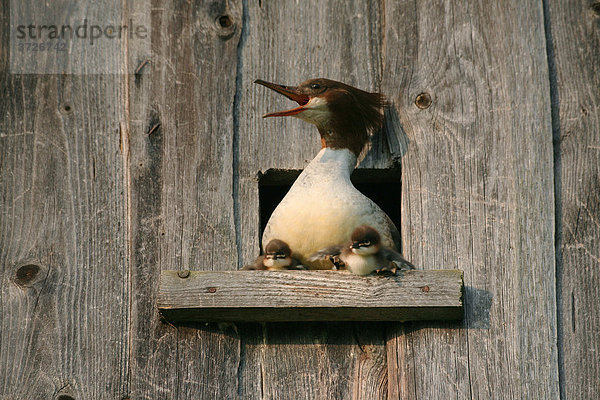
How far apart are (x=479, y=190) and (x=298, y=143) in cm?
79

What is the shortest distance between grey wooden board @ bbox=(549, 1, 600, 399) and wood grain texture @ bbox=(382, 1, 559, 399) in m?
0.06

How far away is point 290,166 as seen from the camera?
3.98m

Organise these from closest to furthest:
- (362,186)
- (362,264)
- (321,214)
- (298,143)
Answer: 1. (362,264)
2. (321,214)
3. (298,143)
4. (362,186)

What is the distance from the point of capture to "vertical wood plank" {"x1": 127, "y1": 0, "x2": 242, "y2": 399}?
3.62 m

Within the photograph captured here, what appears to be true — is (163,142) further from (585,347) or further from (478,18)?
(585,347)

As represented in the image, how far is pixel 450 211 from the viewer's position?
149 inches

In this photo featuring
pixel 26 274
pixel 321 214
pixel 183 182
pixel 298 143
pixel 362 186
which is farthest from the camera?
pixel 362 186

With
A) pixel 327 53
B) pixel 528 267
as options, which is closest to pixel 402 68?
pixel 327 53

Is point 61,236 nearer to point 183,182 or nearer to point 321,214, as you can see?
point 183,182

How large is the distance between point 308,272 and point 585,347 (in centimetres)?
109

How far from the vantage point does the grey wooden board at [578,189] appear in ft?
11.6

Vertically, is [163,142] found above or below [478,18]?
below

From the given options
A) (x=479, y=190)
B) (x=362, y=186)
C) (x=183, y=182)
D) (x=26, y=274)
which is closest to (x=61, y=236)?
(x=26, y=274)

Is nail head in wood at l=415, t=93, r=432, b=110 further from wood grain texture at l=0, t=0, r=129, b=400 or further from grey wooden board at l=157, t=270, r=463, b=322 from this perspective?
wood grain texture at l=0, t=0, r=129, b=400
